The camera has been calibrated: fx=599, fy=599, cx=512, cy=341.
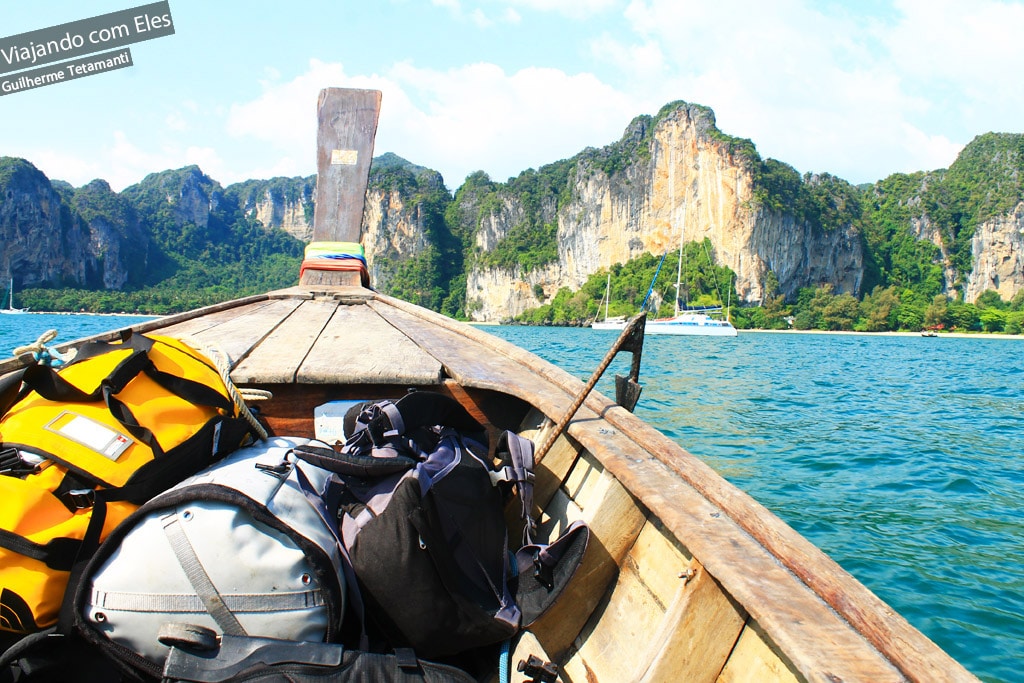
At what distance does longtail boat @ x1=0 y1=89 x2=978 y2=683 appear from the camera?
921 mm

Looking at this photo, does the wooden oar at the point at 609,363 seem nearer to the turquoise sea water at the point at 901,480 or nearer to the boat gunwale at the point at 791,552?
the boat gunwale at the point at 791,552

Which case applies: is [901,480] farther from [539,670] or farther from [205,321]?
[205,321]

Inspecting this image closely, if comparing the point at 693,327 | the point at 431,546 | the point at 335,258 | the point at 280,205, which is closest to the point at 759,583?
the point at 431,546

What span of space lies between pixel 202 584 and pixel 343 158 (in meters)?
4.87

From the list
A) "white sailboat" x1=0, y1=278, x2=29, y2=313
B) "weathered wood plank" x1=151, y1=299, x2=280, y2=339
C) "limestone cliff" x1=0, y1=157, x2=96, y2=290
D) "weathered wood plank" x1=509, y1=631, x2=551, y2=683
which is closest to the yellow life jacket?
"weathered wood plank" x1=509, y1=631, x2=551, y2=683

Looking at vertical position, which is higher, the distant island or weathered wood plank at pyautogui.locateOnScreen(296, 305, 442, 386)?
the distant island

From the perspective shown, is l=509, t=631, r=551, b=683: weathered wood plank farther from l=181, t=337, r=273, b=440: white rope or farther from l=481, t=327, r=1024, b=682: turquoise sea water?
l=481, t=327, r=1024, b=682: turquoise sea water

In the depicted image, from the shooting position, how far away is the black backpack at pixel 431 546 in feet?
3.87

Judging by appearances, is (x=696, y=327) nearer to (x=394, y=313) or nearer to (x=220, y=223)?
(x=394, y=313)

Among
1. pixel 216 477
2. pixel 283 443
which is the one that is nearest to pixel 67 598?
pixel 216 477

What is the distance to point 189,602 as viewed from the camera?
1009mm

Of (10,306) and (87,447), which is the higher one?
(10,306)

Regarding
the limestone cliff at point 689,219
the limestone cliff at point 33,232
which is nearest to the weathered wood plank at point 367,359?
the limestone cliff at point 689,219

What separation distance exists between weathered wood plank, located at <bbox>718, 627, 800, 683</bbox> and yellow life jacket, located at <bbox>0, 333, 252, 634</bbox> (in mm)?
1146
